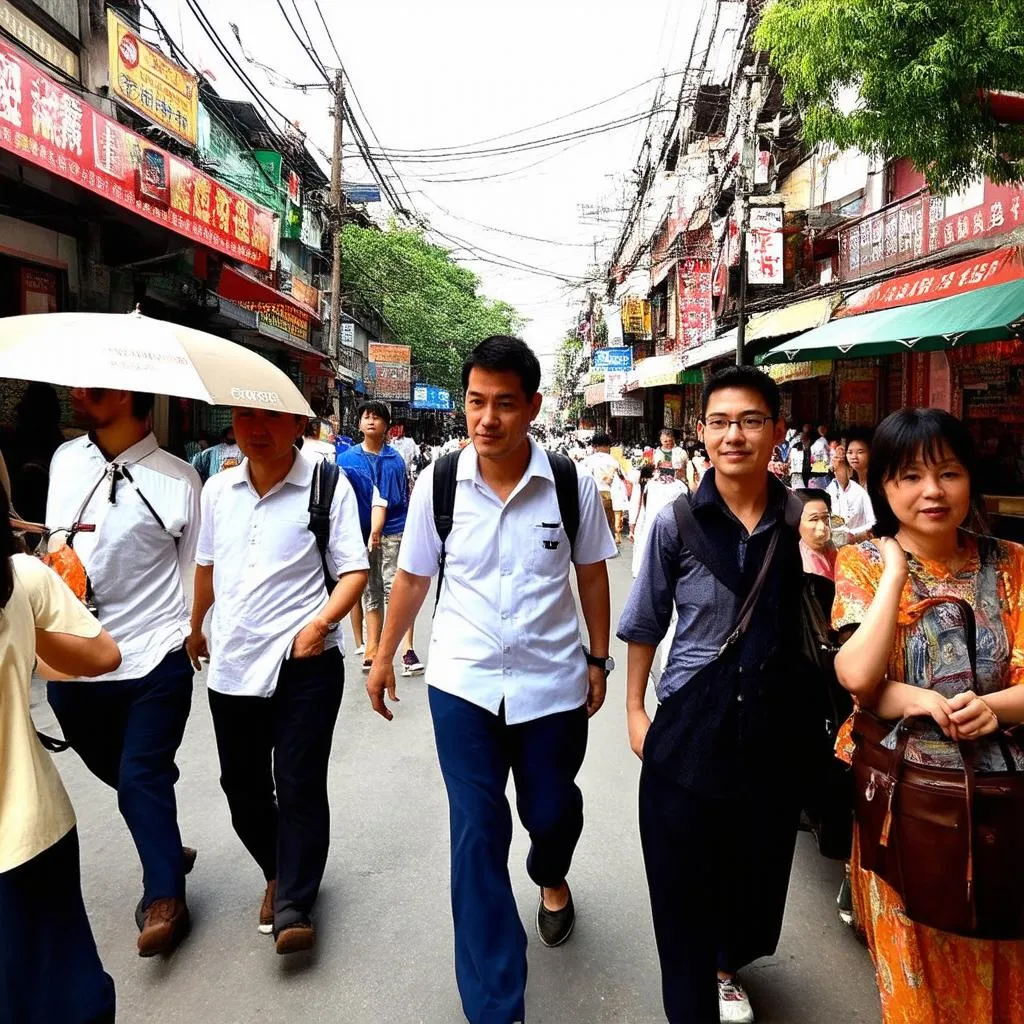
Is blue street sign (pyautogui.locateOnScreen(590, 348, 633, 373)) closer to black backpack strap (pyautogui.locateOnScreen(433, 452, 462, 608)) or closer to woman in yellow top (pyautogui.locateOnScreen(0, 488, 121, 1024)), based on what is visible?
black backpack strap (pyautogui.locateOnScreen(433, 452, 462, 608))

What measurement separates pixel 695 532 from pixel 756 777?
646 millimetres

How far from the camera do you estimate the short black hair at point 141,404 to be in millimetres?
2823

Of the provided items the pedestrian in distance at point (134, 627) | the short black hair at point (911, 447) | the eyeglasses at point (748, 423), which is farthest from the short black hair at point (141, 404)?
the short black hair at point (911, 447)

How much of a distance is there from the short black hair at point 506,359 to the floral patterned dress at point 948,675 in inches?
44.0

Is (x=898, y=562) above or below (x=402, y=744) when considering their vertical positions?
above

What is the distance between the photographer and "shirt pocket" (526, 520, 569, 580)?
2.46 m

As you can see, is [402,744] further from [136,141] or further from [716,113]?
[716,113]

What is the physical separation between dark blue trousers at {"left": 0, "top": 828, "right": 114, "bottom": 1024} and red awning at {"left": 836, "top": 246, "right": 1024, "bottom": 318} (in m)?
6.44

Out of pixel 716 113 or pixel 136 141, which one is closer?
pixel 136 141

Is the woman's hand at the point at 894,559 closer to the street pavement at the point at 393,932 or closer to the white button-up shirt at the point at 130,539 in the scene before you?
the street pavement at the point at 393,932

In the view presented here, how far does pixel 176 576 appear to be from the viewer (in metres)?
Answer: 2.94

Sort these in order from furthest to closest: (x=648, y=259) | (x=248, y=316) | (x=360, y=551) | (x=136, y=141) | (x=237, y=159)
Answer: (x=648, y=259) → (x=237, y=159) → (x=248, y=316) → (x=136, y=141) → (x=360, y=551)

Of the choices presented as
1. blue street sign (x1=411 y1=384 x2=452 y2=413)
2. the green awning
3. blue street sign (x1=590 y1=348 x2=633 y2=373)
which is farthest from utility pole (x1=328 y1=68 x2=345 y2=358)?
blue street sign (x1=411 y1=384 x2=452 y2=413)

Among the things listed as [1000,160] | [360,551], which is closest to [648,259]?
[1000,160]
